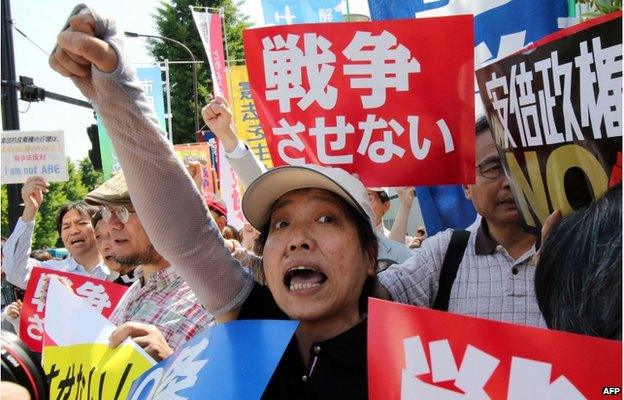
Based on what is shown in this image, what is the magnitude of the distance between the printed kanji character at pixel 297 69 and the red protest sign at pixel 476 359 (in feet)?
3.59

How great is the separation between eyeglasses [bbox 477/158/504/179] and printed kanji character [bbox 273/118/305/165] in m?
0.59

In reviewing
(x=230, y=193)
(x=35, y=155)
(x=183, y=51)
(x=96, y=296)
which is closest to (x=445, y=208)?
(x=96, y=296)

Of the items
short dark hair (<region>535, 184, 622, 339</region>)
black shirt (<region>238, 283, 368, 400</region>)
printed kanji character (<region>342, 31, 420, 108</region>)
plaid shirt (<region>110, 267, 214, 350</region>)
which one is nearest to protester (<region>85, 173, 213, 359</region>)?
plaid shirt (<region>110, 267, 214, 350</region>)

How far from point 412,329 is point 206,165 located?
7.59 metres

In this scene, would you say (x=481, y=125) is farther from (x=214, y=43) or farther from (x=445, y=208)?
(x=214, y=43)

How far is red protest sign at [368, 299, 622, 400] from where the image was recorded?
1105 mm

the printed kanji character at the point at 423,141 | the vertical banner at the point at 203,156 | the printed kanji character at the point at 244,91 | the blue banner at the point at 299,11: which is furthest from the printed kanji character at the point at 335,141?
the vertical banner at the point at 203,156

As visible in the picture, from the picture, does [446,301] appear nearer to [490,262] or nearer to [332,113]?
[490,262]

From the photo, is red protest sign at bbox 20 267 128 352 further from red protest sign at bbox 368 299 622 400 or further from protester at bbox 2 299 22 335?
red protest sign at bbox 368 299 622 400

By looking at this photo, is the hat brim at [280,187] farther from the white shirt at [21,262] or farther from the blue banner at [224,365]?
the white shirt at [21,262]

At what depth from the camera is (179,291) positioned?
244cm

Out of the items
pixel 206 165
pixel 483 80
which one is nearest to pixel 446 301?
pixel 483 80

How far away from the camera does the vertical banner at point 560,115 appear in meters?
1.48

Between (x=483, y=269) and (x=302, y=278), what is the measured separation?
59 cm
